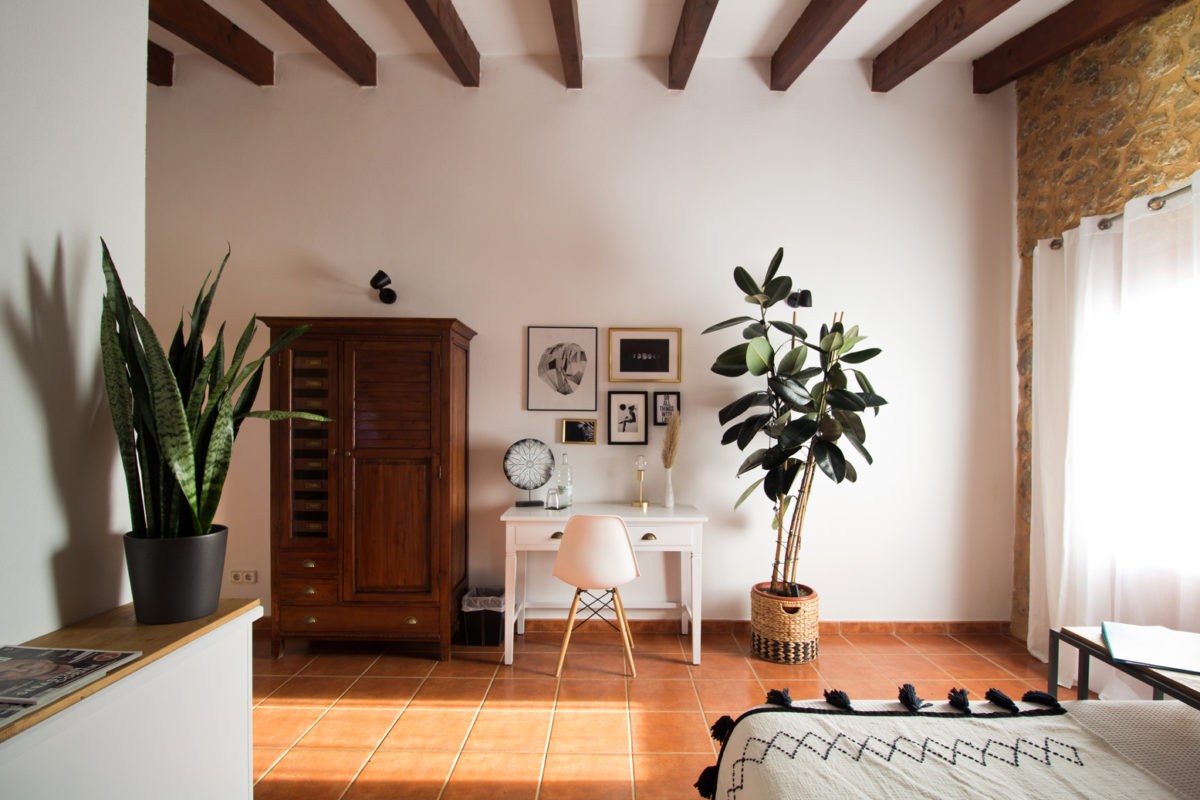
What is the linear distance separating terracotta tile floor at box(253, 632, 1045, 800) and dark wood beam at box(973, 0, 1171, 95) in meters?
3.21

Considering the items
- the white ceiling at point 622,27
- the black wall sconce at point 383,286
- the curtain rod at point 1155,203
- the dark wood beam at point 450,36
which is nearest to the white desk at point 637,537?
the black wall sconce at point 383,286

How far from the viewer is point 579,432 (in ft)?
11.8

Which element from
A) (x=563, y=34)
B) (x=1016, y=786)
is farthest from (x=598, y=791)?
(x=563, y=34)

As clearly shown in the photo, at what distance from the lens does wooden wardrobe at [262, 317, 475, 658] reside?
314 cm

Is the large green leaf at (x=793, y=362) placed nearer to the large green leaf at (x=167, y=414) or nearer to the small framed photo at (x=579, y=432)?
the small framed photo at (x=579, y=432)

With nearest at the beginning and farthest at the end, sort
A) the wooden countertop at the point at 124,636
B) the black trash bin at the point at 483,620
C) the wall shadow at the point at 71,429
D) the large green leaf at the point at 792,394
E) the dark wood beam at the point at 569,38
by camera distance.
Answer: the wooden countertop at the point at 124,636 → the wall shadow at the point at 71,429 → the dark wood beam at the point at 569,38 → the large green leaf at the point at 792,394 → the black trash bin at the point at 483,620

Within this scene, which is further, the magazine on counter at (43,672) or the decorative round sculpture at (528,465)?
the decorative round sculpture at (528,465)

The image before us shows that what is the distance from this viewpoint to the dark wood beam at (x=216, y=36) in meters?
2.97

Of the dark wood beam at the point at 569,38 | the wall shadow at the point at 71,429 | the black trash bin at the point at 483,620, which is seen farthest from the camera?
the black trash bin at the point at 483,620

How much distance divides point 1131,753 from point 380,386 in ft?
10.2

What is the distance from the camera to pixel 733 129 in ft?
11.9

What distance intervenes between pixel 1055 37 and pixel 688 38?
75.6 inches

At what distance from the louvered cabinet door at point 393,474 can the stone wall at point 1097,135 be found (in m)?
3.37

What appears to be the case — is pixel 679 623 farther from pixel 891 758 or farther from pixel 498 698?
pixel 891 758
